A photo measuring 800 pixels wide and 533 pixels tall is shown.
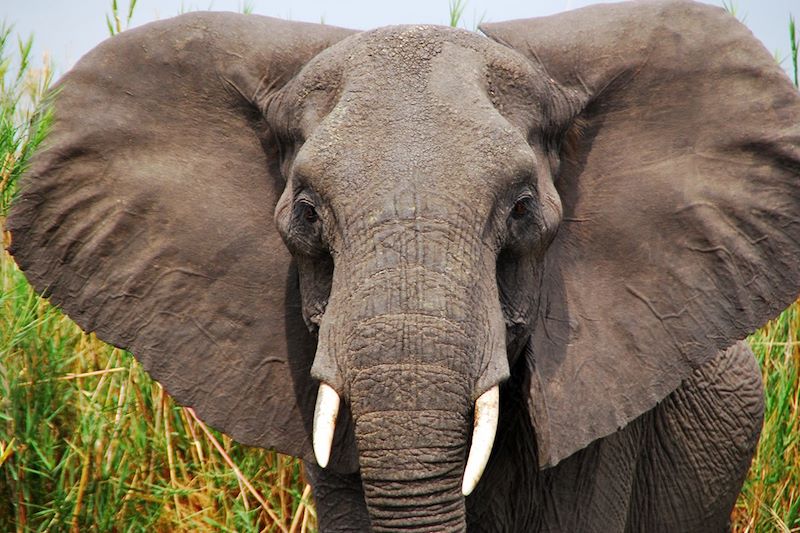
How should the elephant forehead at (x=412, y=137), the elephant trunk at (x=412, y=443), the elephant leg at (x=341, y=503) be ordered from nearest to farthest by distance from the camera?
the elephant trunk at (x=412, y=443)
the elephant forehead at (x=412, y=137)
the elephant leg at (x=341, y=503)

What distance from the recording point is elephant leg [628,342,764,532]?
4605mm

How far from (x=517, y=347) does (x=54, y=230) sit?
1178 mm

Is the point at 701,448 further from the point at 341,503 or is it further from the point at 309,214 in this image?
the point at 309,214

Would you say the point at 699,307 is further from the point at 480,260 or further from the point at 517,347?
the point at 480,260

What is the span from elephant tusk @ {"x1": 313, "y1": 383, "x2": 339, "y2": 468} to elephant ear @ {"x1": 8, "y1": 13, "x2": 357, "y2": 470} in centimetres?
62

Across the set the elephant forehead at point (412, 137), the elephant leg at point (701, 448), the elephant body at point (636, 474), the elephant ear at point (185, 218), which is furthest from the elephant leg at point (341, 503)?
the elephant leg at point (701, 448)

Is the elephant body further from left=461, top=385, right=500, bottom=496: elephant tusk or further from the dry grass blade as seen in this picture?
the dry grass blade

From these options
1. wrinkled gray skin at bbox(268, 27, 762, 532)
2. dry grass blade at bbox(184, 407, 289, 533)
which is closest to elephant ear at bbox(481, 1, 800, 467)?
wrinkled gray skin at bbox(268, 27, 762, 532)

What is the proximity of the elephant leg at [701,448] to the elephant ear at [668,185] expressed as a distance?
96 centimetres

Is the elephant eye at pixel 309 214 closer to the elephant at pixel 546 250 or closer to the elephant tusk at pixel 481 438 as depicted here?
the elephant at pixel 546 250

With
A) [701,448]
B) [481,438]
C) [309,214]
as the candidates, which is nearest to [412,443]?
[481,438]

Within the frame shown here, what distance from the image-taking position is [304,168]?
306 cm

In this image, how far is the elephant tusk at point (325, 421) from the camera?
286 cm

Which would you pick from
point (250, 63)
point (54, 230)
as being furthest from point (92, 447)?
point (250, 63)
